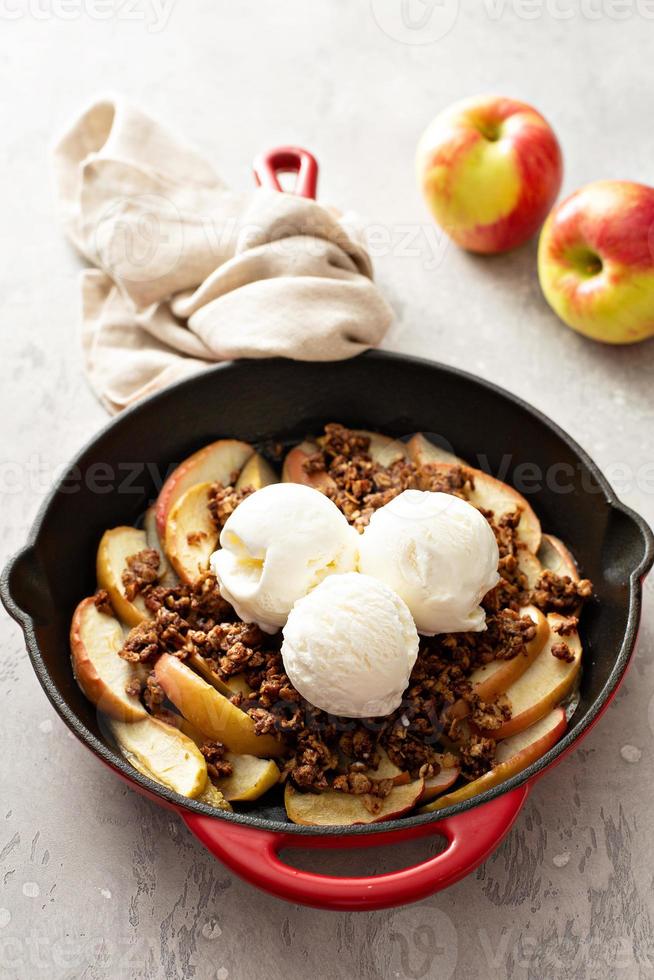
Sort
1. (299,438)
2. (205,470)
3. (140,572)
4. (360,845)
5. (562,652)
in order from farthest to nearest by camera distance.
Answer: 1. (299,438)
2. (205,470)
3. (140,572)
4. (562,652)
5. (360,845)

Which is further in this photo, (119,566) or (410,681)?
(119,566)

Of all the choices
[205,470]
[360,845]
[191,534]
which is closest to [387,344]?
[205,470]

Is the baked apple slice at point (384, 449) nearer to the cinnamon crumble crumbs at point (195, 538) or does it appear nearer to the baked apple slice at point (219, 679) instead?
the cinnamon crumble crumbs at point (195, 538)

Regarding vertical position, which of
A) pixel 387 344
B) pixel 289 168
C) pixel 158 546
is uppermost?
pixel 289 168

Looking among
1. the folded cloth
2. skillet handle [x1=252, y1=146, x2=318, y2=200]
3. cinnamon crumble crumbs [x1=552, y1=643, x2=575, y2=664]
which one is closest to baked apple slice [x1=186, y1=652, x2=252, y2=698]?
cinnamon crumble crumbs [x1=552, y1=643, x2=575, y2=664]

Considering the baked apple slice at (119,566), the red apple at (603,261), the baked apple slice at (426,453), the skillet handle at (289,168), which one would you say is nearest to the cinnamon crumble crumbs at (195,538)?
the baked apple slice at (119,566)

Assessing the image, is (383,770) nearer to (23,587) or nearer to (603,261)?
(23,587)
